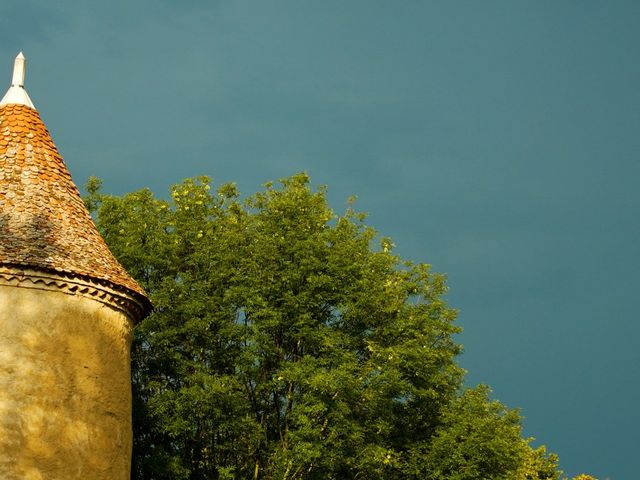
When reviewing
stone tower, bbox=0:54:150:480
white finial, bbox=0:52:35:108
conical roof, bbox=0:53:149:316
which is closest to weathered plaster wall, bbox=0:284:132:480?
stone tower, bbox=0:54:150:480

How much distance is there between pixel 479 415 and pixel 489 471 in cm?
203

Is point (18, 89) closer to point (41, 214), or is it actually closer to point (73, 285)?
point (41, 214)

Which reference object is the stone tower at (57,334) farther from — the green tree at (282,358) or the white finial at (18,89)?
the green tree at (282,358)

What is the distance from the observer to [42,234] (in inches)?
A: 810

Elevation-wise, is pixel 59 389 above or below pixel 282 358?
below

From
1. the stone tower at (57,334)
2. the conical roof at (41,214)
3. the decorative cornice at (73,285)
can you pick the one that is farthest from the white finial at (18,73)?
the decorative cornice at (73,285)

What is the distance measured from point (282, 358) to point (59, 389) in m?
14.1

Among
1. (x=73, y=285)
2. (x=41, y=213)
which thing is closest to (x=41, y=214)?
(x=41, y=213)

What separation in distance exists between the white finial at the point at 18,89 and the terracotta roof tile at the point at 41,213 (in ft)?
0.58

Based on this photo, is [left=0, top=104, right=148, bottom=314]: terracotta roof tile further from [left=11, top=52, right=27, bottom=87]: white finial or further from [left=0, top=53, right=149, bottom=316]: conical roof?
[left=11, top=52, right=27, bottom=87]: white finial

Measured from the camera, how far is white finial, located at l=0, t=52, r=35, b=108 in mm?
23000

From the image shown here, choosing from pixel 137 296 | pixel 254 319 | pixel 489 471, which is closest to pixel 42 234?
pixel 137 296

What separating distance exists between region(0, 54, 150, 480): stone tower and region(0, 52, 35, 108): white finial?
1.32m

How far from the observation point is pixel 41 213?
2108cm
